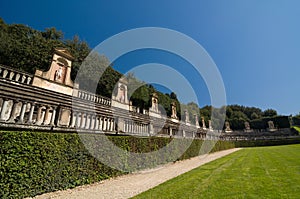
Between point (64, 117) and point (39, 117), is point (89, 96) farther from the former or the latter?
point (39, 117)

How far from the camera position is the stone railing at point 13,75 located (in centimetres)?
623

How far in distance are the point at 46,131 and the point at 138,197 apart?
2867 mm

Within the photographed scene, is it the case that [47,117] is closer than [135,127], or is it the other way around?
[47,117]

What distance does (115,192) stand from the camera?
14.1 ft

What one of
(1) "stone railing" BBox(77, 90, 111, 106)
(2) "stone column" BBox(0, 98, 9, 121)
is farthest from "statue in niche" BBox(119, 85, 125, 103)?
(2) "stone column" BBox(0, 98, 9, 121)

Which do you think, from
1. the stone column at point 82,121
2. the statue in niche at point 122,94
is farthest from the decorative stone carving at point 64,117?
the statue in niche at point 122,94

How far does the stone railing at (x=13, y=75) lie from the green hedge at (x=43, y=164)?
341 cm

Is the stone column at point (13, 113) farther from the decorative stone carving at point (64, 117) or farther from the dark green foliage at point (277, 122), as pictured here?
the dark green foliage at point (277, 122)

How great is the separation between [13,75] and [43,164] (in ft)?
16.5

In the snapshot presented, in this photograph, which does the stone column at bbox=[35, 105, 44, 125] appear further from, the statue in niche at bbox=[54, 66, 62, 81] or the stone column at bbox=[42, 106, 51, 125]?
the statue in niche at bbox=[54, 66, 62, 81]

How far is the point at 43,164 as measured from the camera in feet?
12.1

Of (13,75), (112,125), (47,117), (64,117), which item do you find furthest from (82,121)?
(13,75)

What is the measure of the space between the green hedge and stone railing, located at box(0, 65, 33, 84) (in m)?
3.41

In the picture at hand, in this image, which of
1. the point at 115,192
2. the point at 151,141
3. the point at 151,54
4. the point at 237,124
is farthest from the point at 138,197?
the point at 237,124
